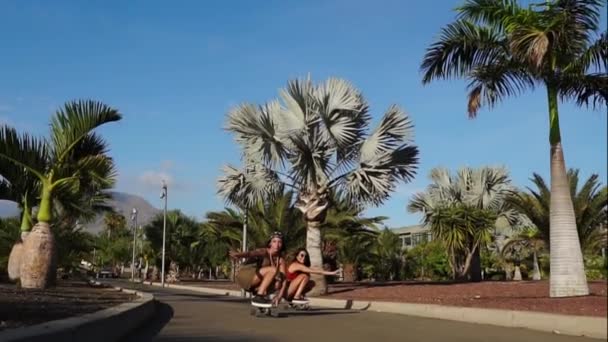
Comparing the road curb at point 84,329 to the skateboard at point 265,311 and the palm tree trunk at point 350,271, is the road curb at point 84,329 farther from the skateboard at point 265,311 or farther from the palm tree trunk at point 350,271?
the palm tree trunk at point 350,271

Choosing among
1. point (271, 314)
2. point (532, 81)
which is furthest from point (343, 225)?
point (271, 314)

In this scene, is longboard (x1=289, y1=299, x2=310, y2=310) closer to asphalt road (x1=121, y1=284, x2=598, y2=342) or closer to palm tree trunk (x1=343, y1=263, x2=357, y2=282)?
asphalt road (x1=121, y1=284, x2=598, y2=342)

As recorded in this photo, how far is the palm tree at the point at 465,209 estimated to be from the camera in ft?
89.6

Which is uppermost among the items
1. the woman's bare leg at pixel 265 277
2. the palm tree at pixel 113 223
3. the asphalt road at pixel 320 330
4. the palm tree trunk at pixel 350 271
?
the palm tree at pixel 113 223

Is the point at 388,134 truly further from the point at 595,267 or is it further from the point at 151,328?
the point at 595,267

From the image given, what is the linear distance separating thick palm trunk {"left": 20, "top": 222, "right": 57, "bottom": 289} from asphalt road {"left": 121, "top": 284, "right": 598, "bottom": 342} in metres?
3.95

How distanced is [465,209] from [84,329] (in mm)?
23119

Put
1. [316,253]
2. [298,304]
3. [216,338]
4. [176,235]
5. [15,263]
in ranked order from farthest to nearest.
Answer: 1. [176,235]
2. [316,253]
3. [15,263]
4. [298,304]
5. [216,338]

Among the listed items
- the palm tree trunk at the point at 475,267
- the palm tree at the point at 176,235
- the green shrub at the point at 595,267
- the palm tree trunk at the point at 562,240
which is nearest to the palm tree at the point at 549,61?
the palm tree trunk at the point at 562,240

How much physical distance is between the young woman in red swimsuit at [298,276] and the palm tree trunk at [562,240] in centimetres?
454

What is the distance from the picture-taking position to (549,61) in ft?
42.1

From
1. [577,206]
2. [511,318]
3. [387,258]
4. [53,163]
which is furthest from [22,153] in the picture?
[387,258]

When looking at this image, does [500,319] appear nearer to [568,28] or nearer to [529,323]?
[529,323]

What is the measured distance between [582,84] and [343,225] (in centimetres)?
1815
